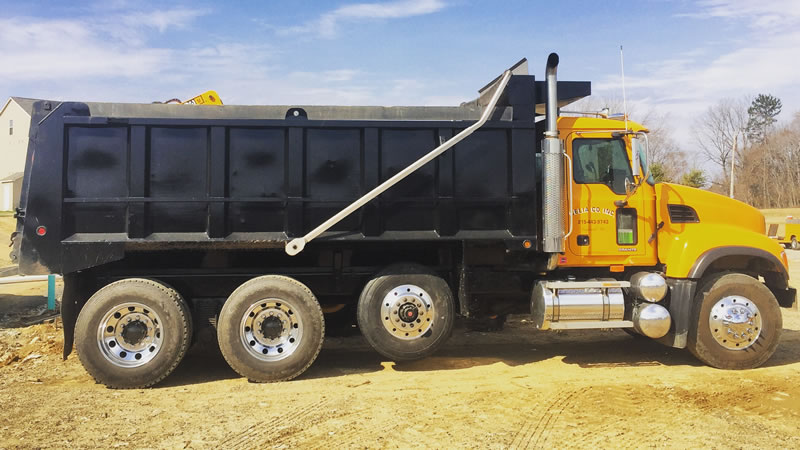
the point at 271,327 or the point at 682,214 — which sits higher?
the point at 682,214

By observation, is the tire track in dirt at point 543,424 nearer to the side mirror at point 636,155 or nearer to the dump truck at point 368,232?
the dump truck at point 368,232

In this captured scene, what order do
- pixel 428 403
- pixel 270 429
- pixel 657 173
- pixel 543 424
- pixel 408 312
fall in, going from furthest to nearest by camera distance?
pixel 657 173 < pixel 408 312 < pixel 428 403 < pixel 543 424 < pixel 270 429

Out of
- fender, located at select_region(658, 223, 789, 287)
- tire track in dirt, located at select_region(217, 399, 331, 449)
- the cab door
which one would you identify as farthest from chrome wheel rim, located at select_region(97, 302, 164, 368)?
fender, located at select_region(658, 223, 789, 287)

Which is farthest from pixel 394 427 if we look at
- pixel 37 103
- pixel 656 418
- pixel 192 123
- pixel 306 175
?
pixel 37 103

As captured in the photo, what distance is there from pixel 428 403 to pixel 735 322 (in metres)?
3.91

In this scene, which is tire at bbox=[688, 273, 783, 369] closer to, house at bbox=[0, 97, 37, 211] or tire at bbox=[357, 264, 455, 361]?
tire at bbox=[357, 264, 455, 361]

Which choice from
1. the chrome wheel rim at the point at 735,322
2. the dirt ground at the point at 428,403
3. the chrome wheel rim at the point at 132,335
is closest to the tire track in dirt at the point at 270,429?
the dirt ground at the point at 428,403

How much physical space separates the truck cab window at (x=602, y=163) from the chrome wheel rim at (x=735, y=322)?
1772 millimetres

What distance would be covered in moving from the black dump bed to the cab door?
2.11ft

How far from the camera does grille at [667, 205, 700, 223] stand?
281 inches

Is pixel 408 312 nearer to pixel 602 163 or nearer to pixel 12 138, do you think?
pixel 602 163

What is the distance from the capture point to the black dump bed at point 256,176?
6.20 metres

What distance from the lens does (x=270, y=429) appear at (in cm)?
488

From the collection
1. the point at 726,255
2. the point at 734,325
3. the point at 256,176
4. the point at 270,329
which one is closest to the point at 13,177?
the point at 256,176
